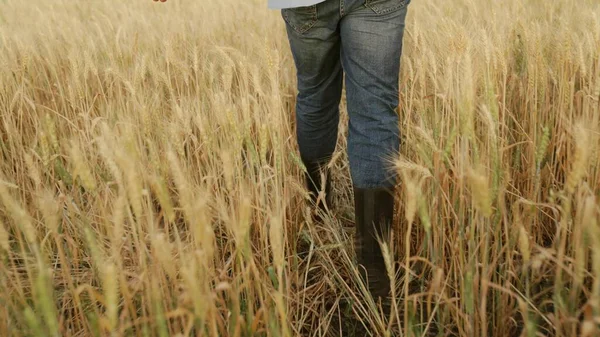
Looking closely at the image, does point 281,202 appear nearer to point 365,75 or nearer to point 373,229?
point 373,229

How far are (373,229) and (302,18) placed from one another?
22.9 inches

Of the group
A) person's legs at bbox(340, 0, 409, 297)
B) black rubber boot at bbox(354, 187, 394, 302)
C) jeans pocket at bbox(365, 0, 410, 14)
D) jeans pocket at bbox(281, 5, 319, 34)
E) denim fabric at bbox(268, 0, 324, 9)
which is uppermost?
denim fabric at bbox(268, 0, 324, 9)

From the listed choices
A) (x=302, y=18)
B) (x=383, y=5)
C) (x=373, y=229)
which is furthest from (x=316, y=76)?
(x=373, y=229)

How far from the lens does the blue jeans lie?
1196 millimetres

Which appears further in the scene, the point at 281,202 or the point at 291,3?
the point at 281,202

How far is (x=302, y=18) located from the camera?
4.26 feet

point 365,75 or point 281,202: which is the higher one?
point 365,75

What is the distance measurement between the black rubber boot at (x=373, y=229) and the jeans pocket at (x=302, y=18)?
0.44m

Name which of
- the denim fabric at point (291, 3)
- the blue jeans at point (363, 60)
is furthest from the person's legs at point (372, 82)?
the denim fabric at point (291, 3)

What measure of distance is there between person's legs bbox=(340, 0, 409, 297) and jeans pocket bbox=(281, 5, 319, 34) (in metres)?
0.08

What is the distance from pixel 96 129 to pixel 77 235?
53cm

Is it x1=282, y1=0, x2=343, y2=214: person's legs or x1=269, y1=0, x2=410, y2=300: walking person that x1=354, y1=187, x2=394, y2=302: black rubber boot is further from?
x1=282, y1=0, x2=343, y2=214: person's legs

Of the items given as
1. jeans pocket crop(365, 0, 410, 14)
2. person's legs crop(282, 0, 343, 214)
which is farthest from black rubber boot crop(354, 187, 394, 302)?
jeans pocket crop(365, 0, 410, 14)

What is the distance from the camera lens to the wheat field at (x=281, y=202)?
2.76 ft
